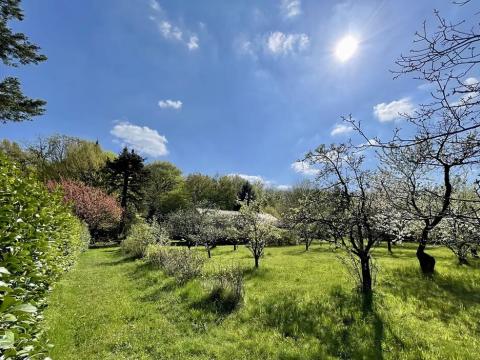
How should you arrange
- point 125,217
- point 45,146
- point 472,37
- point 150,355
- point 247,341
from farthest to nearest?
point 45,146
point 125,217
point 247,341
point 150,355
point 472,37

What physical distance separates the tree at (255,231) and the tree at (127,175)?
2943 centimetres

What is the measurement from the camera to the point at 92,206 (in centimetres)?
3538

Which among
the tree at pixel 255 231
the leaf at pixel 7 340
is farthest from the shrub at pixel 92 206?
the leaf at pixel 7 340

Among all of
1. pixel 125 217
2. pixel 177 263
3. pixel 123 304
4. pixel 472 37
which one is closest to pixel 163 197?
pixel 125 217

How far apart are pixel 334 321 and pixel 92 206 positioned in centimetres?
3404

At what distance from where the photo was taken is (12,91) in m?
16.9

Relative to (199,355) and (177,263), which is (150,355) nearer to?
(199,355)

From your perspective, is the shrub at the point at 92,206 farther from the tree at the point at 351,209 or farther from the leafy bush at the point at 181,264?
the tree at the point at 351,209

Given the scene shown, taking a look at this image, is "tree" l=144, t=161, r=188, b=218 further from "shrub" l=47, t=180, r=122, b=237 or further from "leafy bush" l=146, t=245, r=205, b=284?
"leafy bush" l=146, t=245, r=205, b=284

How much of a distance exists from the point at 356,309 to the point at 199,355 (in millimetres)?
5214

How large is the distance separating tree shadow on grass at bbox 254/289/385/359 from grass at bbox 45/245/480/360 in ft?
0.08

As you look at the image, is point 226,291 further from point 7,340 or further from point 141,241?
point 141,241

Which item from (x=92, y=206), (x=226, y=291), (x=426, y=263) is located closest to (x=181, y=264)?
(x=226, y=291)

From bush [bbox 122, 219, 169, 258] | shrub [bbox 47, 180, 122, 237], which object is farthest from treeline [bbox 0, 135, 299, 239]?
bush [bbox 122, 219, 169, 258]
